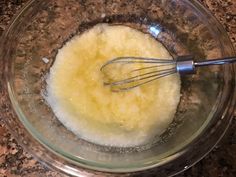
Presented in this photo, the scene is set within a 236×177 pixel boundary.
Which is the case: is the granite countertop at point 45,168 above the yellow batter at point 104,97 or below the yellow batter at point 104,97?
below

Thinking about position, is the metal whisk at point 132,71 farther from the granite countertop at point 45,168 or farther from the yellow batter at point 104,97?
the granite countertop at point 45,168

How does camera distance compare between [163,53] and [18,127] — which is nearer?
[18,127]

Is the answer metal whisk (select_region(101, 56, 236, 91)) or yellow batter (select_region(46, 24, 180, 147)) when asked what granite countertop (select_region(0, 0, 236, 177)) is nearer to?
yellow batter (select_region(46, 24, 180, 147))

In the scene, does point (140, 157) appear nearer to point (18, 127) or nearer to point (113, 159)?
point (113, 159)

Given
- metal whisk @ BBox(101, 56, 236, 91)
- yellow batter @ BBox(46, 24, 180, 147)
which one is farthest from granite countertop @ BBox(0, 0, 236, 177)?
metal whisk @ BBox(101, 56, 236, 91)

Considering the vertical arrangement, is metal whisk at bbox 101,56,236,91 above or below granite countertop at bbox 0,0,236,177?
above

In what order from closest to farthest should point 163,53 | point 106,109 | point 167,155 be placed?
1. point 167,155
2. point 106,109
3. point 163,53

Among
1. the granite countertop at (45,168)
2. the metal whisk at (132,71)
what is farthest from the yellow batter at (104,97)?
the granite countertop at (45,168)

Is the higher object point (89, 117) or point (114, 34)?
point (114, 34)

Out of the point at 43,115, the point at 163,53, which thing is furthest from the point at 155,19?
the point at 43,115
